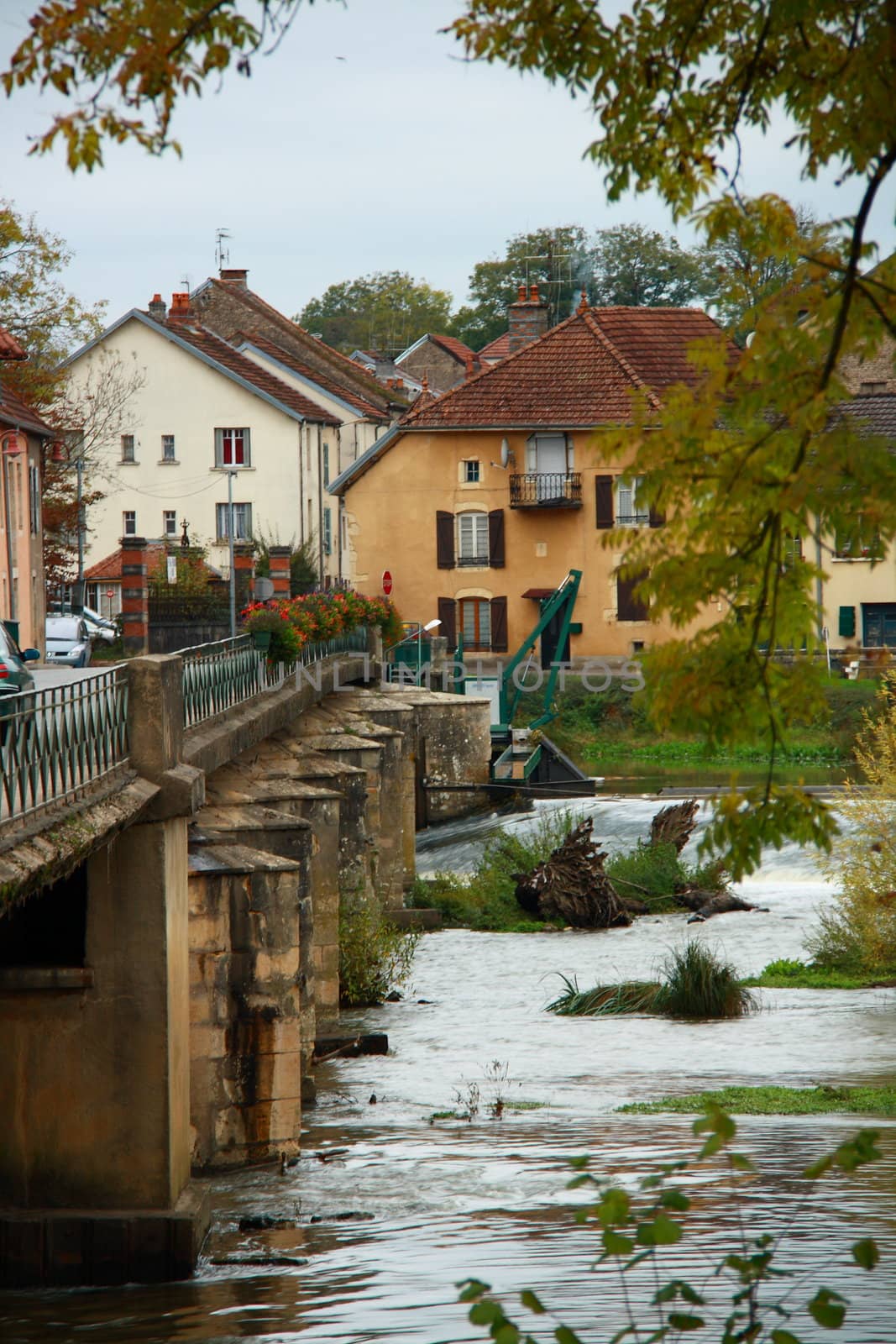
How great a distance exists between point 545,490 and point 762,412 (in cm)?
4603

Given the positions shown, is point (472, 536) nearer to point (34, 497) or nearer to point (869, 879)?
point (34, 497)

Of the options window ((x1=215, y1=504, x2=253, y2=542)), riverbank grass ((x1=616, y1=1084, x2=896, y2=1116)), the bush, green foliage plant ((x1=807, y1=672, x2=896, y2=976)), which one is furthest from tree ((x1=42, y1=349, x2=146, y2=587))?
riverbank grass ((x1=616, y1=1084, x2=896, y2=1116))

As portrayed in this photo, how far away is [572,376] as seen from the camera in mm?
53312

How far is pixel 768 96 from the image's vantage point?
693 centimetres

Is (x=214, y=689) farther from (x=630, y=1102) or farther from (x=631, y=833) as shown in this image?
(x=631, y=833)

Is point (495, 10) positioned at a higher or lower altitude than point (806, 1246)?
higher

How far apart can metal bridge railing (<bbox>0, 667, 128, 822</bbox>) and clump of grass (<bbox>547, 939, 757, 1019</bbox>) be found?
1059 cm

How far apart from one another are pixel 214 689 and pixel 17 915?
674 centimetres

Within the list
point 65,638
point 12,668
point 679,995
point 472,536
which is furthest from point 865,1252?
point 472,536

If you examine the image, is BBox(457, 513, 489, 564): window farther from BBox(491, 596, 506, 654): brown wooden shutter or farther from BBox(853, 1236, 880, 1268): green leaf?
BBox(853, 1236, 880, 1268): green leaf

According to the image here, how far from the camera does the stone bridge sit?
1037 cm

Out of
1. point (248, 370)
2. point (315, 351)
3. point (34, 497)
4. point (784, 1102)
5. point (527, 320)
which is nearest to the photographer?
point (784, 1102)

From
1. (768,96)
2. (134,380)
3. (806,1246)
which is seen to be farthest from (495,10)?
(134,380)

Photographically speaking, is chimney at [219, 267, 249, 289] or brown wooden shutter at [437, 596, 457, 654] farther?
chimney at [219, 267, 249, 289]
